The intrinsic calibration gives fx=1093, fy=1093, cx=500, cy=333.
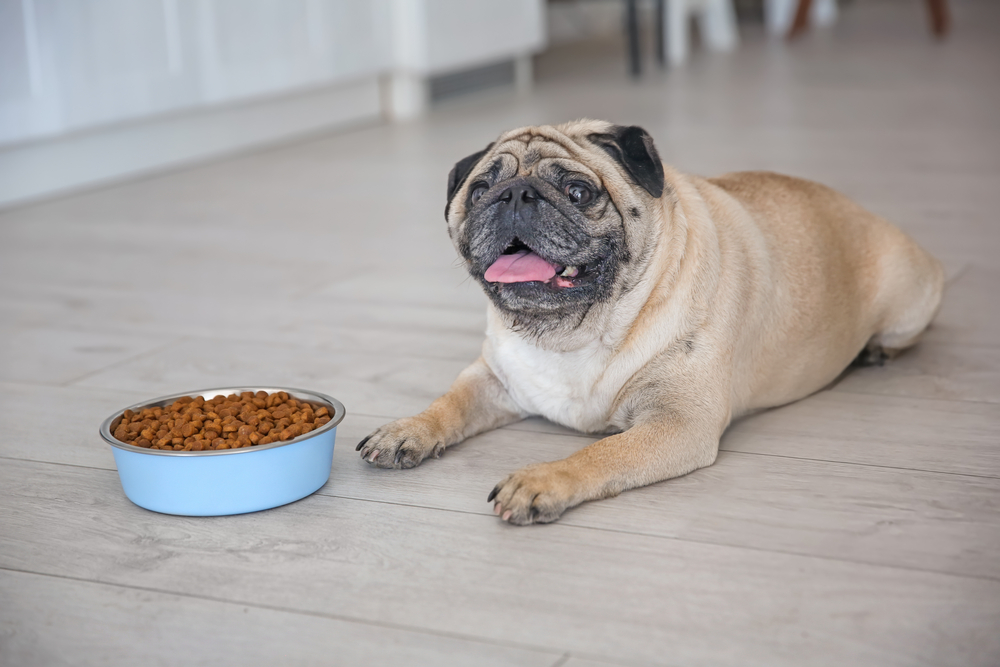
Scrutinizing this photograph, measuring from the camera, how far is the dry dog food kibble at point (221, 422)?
160 cm

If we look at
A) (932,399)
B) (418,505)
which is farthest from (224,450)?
(932,399)

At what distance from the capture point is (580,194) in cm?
173

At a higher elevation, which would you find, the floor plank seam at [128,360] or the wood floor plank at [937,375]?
the floor plank seam at [128,360]

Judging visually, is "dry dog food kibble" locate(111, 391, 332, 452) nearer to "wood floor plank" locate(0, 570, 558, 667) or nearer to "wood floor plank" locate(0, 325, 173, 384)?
"wood floor plank" locate(0, 570, 558, 667)

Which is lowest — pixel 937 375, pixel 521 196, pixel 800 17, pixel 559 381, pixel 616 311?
pixel 937 375

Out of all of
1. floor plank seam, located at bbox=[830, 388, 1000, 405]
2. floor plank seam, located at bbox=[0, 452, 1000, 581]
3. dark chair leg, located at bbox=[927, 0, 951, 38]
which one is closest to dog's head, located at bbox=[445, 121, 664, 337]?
floor plank seam, located at bbox=[0, 452, 1000, 581]

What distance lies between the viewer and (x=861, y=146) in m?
4.65

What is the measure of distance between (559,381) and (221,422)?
572 mm

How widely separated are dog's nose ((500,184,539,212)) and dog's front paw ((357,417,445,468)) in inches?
15.7

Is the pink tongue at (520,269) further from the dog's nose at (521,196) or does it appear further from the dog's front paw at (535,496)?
the dog's front paw at (535,496)

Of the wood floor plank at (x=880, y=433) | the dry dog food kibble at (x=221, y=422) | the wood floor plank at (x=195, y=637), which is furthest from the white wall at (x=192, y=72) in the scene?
the wood floor plank at (x=880, y=433)

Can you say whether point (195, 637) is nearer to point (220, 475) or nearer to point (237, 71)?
point (220, 475)

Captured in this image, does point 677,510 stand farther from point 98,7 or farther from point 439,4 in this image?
point 439,4

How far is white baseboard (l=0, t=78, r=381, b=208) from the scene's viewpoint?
4059 millimetres
